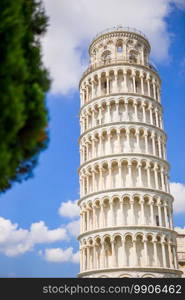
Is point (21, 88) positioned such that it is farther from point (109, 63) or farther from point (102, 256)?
point (109, 63)

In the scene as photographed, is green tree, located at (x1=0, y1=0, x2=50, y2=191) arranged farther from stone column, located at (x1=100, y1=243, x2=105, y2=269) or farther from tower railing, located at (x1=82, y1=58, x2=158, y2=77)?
tower railing, located at (x1=82, y1=58, x2=158, y2=77)

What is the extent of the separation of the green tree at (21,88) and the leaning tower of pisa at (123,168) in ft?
85.6

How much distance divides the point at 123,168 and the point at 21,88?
2946 cm

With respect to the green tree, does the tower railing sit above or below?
above

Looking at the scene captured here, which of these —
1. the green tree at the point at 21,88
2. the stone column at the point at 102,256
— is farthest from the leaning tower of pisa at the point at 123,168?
the green tree at the point at 21,88

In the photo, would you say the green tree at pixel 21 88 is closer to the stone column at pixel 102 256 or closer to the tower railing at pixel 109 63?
the stone column at pixel 102 256

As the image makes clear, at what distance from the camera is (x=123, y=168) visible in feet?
116

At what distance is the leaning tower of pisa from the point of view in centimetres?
3247

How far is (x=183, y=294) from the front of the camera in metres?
19.0

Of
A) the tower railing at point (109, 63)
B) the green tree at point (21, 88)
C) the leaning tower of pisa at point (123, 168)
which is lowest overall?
the green tree at point (21, 88)

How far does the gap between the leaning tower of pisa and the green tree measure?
26099 millimetres

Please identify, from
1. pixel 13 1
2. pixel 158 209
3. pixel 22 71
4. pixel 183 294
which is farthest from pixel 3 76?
pixel 158 209

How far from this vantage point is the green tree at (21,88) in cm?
614

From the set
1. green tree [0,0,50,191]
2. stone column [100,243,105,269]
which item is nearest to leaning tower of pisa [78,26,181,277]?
stone column [100,243,105,269]
